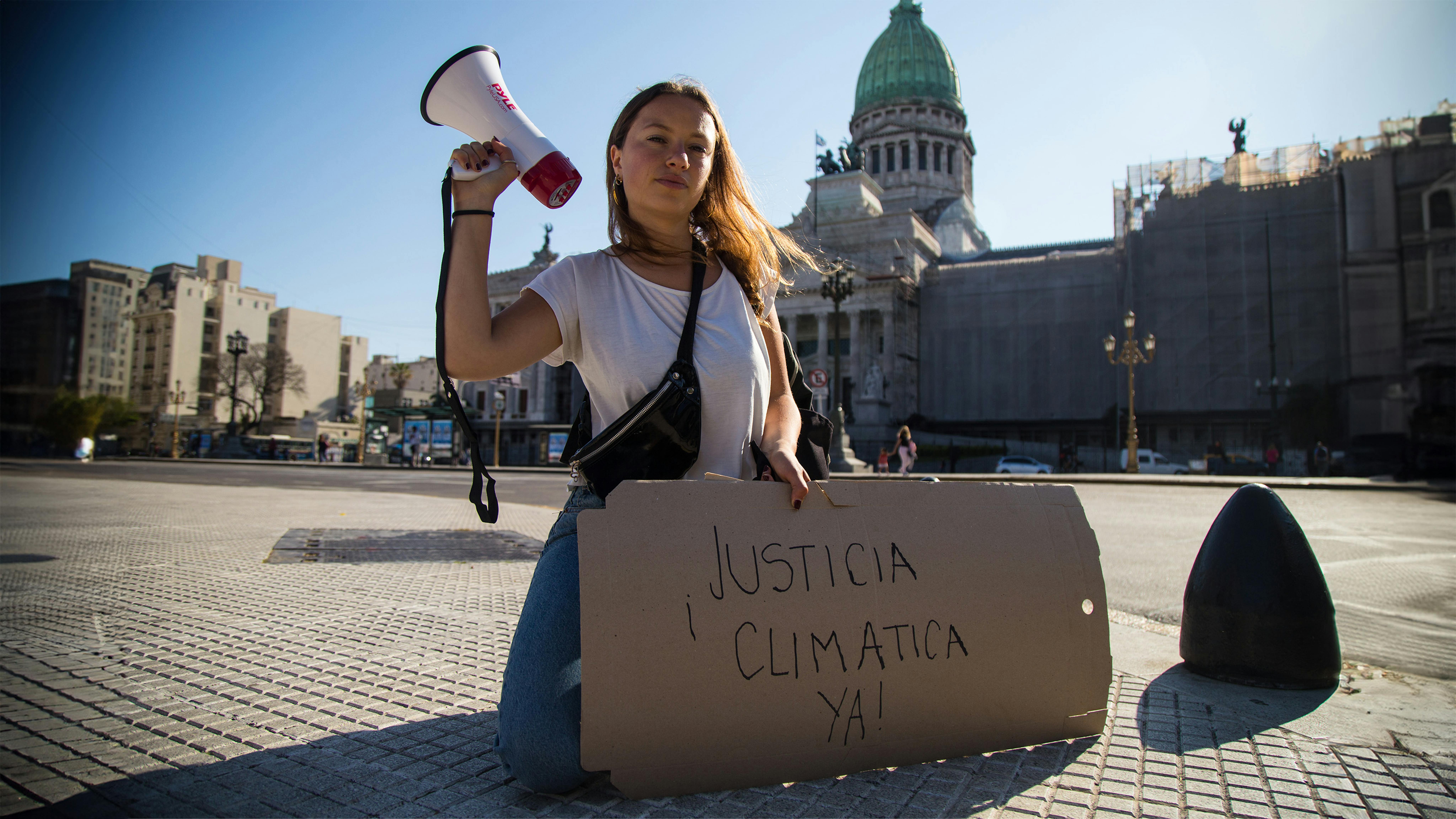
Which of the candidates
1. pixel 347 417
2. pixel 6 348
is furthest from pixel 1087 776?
pixel 347 417

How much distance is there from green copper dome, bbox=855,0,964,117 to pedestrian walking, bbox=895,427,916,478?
1908 inches

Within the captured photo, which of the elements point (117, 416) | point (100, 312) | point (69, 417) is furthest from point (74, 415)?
point (117, 416)

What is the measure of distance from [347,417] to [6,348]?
90373 mm

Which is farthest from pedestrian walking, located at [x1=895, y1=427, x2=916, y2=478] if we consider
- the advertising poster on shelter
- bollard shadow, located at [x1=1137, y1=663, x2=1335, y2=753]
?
the advertising poster on shelter

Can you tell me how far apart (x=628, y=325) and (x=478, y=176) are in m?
0.47

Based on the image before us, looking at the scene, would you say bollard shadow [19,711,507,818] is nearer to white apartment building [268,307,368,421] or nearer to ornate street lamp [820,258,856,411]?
ornate street lamp [820,258,856,411]

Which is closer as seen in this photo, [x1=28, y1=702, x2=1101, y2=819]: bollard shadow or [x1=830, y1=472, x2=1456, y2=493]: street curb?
[x1=28, y1=702, x2=1101, y2=819]: bollard shadow

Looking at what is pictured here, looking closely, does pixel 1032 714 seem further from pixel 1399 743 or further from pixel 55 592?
pixel 55 592

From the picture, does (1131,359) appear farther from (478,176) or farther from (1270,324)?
(478,176)

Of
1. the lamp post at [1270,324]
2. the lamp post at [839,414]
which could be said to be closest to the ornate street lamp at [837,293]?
the lamp post at [839,414]

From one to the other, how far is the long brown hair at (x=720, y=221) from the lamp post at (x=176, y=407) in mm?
49307

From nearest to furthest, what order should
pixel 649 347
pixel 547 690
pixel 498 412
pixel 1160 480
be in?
Answer: pixel 547 690 < pixel 649 347 < pixel 1160 480 < pixel 498 412

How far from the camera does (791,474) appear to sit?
5.86ft

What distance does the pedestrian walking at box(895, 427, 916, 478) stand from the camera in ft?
66.6
